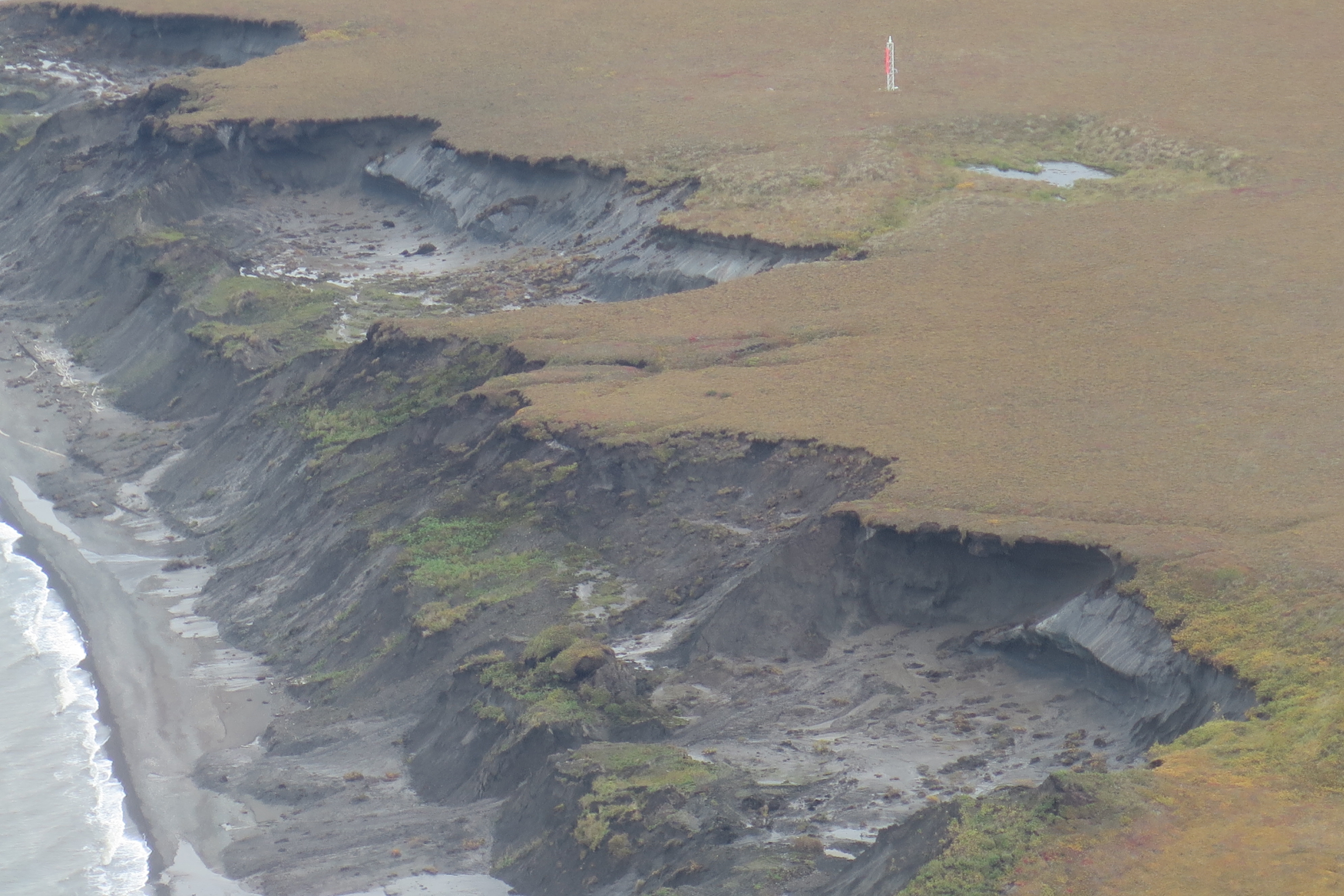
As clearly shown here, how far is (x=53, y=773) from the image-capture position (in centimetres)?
3141

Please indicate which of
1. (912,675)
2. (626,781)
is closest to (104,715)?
(626,781)

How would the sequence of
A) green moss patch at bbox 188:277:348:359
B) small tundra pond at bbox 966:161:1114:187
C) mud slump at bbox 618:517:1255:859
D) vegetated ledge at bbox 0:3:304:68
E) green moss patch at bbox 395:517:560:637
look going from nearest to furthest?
mud slump at bbox 618:517:1255:859
green moss patch at bbox 395:517:560:637
green moss patch at bbox 188:277:348:359
small tundra pond at bbox 966:161:1114:187
vegetated ledge at bbox 0:3:304:68

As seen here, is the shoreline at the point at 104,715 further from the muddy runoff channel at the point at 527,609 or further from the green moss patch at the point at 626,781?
the green moss patch at the point at 626,781

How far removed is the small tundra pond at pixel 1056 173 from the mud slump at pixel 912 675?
25079 mm

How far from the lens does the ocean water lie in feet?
92.0

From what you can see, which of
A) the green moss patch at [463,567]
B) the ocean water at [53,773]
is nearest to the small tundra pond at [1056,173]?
the green moss patch at [463,567]

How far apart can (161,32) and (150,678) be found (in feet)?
152

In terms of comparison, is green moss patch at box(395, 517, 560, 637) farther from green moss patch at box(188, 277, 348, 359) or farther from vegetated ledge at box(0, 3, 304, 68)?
vegetated ledge at box(0, 3, 304, 68)

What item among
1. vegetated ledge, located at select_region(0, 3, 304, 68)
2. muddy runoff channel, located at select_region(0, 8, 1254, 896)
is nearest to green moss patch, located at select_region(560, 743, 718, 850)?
muddy runoff channel, located at select_region(0, 8, 1254, 896)

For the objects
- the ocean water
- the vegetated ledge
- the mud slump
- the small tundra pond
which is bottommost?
the ocean water

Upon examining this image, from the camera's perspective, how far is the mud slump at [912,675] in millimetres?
22422

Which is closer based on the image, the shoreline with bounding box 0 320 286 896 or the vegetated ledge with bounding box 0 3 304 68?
the shoreline with bounding box 0 320 286 896

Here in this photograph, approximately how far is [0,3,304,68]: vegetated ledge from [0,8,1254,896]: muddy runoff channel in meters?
18.7

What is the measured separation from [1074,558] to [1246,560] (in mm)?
2658
